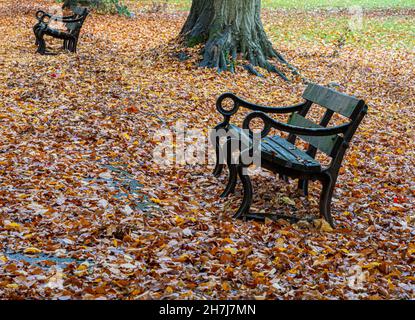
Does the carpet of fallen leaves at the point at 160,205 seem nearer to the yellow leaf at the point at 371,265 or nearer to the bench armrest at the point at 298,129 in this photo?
the yellow leaf at the point at 371,265

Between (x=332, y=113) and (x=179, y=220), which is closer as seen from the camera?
(x=179, y=220)

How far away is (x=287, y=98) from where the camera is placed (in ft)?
32.5

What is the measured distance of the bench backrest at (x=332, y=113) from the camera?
4.91 m

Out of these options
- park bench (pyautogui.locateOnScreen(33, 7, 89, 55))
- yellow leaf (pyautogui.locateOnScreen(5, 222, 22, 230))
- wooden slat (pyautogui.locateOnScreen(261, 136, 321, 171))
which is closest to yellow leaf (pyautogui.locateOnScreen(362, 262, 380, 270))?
wooden slat (pyautogui.locateOnScreen(261, 136, 321, 171))

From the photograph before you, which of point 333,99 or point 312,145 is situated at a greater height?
point 333,99

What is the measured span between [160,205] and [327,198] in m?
1.58

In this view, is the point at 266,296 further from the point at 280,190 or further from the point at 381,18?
the point at 381,18

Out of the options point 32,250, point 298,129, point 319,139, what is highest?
point 298,129

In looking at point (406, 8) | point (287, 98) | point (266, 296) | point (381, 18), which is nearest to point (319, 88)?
point (266, 296)

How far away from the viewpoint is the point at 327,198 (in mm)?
5152

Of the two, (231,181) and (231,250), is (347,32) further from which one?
(231,250)

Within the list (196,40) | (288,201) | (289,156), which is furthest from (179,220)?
(196,40)
